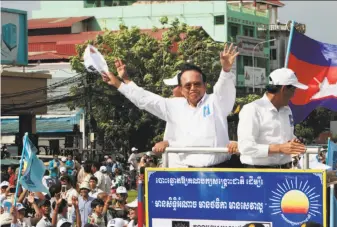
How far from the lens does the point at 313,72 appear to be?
1354 cm

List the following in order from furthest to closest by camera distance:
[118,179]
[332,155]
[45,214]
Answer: [118,179], [45,214], [332,155]

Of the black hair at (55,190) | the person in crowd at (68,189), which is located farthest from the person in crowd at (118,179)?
the black hair at (55,190)

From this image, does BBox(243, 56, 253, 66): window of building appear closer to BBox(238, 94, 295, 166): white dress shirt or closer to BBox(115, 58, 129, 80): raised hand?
BBox(115, 58, 129, 80): raised hand

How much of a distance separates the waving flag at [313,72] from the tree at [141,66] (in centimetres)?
3408

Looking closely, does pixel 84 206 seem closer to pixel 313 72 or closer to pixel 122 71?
pixel 313 72

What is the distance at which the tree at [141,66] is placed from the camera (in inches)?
1933

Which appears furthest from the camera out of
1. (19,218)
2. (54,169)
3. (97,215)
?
(54,169)

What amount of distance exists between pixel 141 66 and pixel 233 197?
4423 cm

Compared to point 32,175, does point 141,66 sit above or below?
above

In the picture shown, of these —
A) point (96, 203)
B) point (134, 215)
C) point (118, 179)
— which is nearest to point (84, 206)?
point (96, 203)

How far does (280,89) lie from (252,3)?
90.0m

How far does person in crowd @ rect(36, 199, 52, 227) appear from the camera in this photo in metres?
12.1

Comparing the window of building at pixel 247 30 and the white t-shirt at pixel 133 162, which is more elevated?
the window of building at pixel 247 30

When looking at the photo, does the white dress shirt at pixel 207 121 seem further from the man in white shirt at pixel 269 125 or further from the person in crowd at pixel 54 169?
the person in crowd at pixel 54 169
